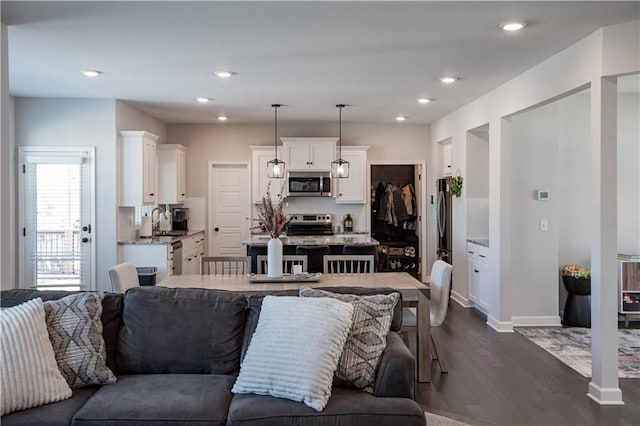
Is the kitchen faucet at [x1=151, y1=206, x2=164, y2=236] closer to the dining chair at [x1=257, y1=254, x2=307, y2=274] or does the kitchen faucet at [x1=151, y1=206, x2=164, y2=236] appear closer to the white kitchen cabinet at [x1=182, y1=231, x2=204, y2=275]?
the white kitchen cabinet at [x1=182, y1=231, x2=204, y2=275]

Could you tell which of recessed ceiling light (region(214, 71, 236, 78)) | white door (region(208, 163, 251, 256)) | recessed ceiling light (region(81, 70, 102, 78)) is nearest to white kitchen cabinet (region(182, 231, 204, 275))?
white door (region(208, 163, 251, 256))

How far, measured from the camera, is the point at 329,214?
8711mm

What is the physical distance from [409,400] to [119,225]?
16.4ft

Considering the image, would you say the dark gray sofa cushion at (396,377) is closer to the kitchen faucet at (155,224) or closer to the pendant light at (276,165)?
the pendant light at (276,165)

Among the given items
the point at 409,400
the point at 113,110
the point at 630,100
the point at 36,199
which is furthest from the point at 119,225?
the point at 630,100

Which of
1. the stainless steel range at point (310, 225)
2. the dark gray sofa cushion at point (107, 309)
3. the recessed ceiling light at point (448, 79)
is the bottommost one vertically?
the dark gray sofa cushion at point (107, 309)

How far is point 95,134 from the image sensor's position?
631 cm

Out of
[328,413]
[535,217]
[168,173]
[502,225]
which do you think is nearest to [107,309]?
[328,413]

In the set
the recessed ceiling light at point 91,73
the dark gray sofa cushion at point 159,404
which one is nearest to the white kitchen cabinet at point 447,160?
the recessed ceiling light at point 91,73

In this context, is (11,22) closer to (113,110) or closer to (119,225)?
(113,110)

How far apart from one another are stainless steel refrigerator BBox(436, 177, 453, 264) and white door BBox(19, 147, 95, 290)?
15.7 feet

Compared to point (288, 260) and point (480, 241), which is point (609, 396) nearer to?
point (288, 260)

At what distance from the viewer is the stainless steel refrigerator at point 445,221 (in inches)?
297

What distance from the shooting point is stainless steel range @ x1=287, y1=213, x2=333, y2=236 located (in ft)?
27.7
